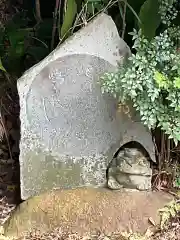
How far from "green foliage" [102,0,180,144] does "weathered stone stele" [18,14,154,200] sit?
0.12 meters

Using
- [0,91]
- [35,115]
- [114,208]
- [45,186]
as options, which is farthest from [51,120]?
[0,91]

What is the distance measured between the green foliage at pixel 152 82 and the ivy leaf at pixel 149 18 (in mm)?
52

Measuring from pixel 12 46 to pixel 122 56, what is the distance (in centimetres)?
70

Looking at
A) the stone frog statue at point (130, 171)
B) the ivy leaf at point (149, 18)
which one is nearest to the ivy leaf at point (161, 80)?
the ivy leaf at point (149, 18)

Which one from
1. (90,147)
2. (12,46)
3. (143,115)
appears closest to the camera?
(143,115)

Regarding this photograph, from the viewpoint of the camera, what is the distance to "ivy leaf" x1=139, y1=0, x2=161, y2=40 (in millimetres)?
1979

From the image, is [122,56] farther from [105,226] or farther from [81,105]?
[105,226]

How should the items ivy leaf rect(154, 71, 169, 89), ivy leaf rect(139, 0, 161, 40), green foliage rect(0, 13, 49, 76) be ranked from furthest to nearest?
green foliage rect(0, 13, 49, 76), ivy leaf rect(139, 0, 161, 40), ivy leaf rect(154, 71, 169, 89)

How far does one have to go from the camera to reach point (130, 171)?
2049mm

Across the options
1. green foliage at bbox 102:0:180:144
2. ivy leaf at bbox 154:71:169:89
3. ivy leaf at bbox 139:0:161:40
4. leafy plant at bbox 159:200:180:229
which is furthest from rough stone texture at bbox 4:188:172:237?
ivy leaf at bbox 139:0:161:40

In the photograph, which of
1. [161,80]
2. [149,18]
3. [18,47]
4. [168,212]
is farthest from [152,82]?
[18,47]

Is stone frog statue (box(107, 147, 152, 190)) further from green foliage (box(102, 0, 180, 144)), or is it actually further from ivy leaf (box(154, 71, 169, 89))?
ivy leaf (box(154, 71, 169, 89))

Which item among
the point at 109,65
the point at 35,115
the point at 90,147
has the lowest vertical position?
the point at 90,147

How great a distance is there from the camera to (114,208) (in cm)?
207
